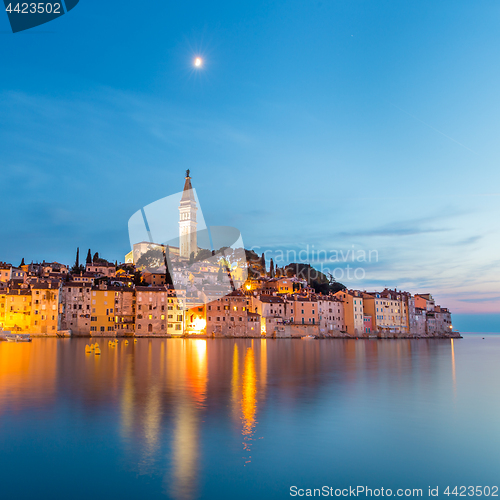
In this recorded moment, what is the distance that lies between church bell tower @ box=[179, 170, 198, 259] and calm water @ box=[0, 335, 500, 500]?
10454cm

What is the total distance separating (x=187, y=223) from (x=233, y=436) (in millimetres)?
Answer: 119735

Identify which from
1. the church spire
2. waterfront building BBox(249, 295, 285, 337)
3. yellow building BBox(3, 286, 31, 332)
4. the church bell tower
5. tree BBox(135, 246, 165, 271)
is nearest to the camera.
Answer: yellow building BBox(3, 286, 31, 332)

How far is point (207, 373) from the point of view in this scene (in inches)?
1019

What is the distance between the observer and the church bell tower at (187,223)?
127 metres

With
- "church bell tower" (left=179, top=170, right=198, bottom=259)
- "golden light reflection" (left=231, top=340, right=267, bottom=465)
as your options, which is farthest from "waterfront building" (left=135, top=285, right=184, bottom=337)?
"church bell tower" (left=179, top=170, right=198, bottom=259)

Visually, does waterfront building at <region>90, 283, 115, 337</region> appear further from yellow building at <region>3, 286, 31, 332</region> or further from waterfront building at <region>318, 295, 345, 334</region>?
waterfront building at <region>318, 295, 345, 334</region>

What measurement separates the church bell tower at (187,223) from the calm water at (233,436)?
343ft

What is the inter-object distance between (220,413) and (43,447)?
5594 millimetres

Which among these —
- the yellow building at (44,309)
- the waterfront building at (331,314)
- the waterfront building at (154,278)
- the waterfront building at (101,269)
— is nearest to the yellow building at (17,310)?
the yellow building at (44,309)

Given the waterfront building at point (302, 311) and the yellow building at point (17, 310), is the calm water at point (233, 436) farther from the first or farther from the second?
the waterfront building at point (302, 311)

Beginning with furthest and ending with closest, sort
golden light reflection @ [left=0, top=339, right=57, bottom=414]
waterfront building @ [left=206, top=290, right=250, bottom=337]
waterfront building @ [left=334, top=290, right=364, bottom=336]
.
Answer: waterfront building @ [left=334, top=290, right=364, bottom=336] → waterfront building @ [left=206, top=290, right=250, bottom=337] → golden light reflection @ [left=0, top=339, right=57, bottom=414]

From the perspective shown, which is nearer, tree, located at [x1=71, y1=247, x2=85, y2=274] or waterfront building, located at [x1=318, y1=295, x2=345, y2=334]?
waterfront building, located at [x1=318, y1=295, x2=345, y2=334]

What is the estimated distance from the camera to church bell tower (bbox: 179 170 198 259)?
4998 inches

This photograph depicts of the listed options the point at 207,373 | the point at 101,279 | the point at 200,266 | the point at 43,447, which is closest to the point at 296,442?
the point at 43,447
